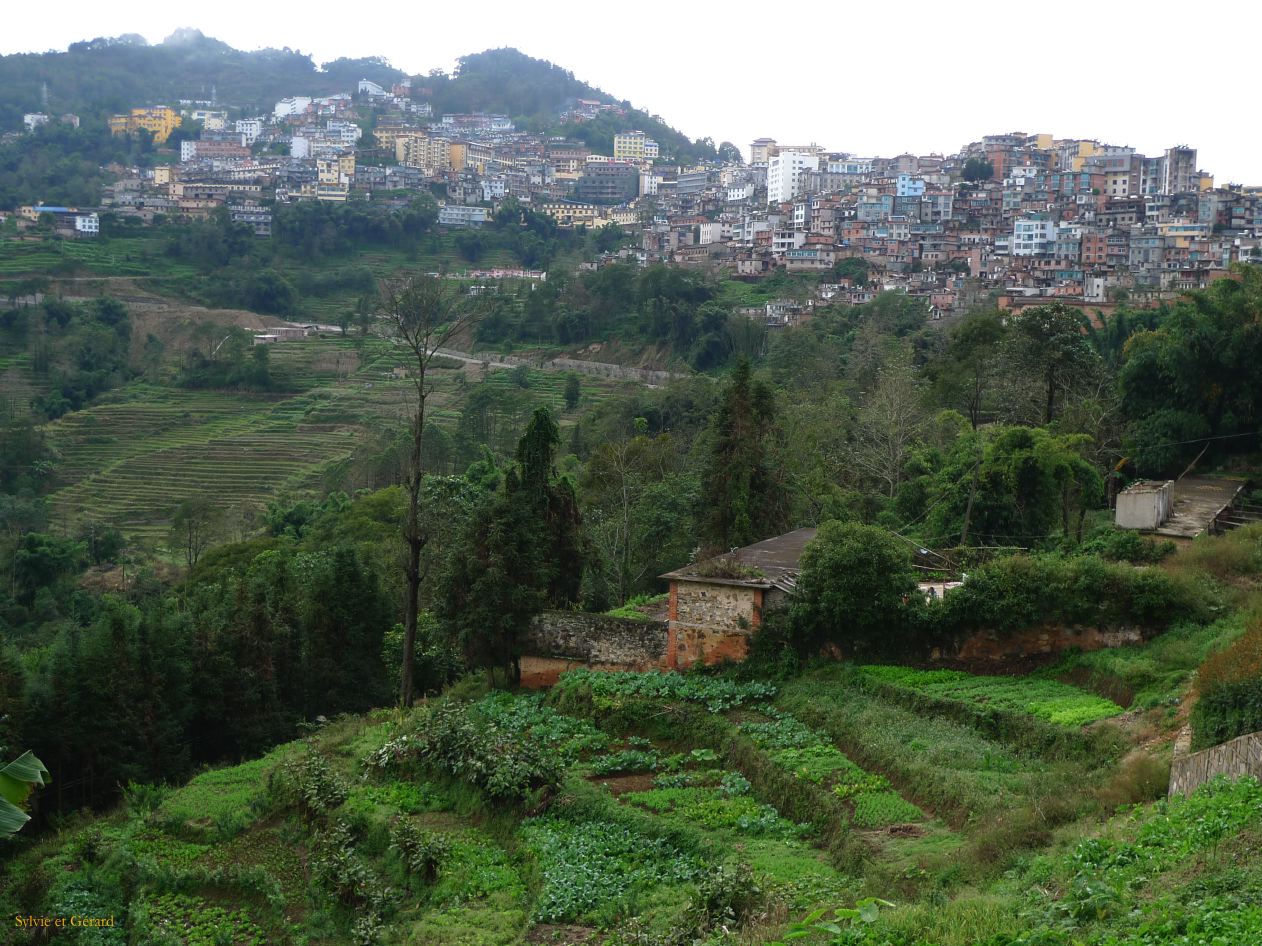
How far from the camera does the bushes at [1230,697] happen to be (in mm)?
8328

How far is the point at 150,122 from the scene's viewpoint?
5103 inches

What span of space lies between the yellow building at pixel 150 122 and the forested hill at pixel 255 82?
106 inches

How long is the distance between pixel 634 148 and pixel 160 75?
73759mm

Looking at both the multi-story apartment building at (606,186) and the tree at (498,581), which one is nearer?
the tree at (498,581)

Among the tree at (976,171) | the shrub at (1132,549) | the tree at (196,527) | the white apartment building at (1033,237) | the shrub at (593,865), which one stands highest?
the tree at (976,171)

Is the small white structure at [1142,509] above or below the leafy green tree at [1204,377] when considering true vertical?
below

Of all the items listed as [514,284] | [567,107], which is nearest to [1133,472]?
[514,284]

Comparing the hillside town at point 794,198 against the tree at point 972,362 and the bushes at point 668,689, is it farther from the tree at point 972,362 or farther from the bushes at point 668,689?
the bushes at point 668,689

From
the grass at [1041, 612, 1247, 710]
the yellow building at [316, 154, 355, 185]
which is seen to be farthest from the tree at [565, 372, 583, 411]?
the yellow building at [316, 154, 355, 185]

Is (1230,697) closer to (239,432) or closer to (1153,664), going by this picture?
(1153,664)

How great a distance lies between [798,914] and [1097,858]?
199 centimetres

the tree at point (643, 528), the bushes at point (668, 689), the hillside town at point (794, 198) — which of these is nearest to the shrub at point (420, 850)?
the bushes at point (668, 689)

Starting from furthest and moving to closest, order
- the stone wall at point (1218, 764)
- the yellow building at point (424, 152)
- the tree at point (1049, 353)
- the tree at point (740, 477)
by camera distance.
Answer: the yellow building at point (424, 152) → the tree at point (1049, 353) → the tree at point (740, 477) → the stone wall at point (1218, 764)

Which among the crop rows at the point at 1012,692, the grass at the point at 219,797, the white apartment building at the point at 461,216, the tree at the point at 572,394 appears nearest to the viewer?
the crop rows at the point at 1012,692
